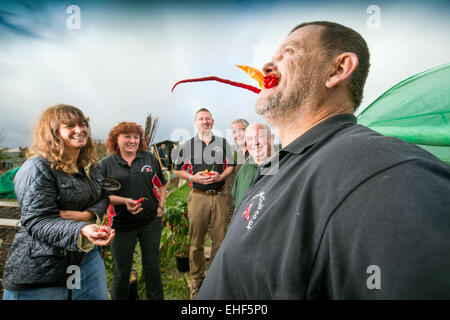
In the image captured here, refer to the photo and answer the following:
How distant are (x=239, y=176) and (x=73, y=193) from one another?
2270mm

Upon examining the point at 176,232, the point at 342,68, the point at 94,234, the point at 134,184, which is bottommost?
the point at 176,232

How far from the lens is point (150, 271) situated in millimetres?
2740

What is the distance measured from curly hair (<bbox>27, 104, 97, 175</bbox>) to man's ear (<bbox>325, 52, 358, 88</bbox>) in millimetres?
2205

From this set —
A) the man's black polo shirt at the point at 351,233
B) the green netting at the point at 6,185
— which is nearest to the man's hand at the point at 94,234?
the man's black polo shirt at the point at 351,233

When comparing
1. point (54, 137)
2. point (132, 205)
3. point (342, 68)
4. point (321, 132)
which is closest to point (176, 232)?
point (132, 205)

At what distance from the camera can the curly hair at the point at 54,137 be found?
1730 millimetres

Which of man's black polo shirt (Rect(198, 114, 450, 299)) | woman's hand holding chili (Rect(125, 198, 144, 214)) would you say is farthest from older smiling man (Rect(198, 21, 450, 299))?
woman's hand holding chili (Rect(125, 198, 144, 214))

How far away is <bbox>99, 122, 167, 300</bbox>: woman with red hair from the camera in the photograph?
8.46 feet

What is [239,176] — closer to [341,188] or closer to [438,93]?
[438,93]

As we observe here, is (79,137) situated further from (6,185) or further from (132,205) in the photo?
(6,185)

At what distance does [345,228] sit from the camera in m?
0.55

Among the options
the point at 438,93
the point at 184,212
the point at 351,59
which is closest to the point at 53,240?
the point at 351,59

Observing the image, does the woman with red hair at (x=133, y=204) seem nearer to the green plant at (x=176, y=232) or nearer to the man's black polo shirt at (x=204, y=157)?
the man's black polo shirt at (x=204, y=157)

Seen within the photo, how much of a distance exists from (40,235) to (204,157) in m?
2.55
